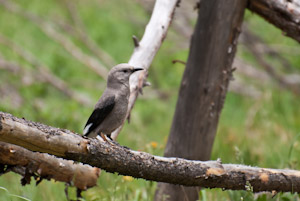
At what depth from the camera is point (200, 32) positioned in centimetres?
437

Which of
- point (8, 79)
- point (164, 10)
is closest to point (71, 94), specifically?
point (8, 79)

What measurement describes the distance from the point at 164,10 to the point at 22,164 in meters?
1.79

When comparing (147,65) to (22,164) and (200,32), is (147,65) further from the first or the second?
(22,164)

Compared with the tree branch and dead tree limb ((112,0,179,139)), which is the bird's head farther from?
the tree branch

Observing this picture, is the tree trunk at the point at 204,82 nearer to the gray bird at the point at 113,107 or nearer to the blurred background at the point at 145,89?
the blurred background at the point at 145,89

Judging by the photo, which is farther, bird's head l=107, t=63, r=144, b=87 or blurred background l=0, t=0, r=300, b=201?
blurred background l=0, t=0, r=300, b=201

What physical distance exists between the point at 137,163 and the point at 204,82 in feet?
5.30

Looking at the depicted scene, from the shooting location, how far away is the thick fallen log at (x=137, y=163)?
2.56 metres

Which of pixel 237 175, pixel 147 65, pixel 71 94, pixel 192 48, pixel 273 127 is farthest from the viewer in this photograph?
pixel 71 94

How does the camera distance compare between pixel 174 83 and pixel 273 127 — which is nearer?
pixel 273 127

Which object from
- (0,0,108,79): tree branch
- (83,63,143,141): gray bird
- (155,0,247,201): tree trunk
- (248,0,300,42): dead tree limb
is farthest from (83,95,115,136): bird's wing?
(0,0,108,79): tree branch

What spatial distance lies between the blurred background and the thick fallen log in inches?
7.7

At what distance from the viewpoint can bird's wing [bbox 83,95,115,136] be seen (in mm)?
3959

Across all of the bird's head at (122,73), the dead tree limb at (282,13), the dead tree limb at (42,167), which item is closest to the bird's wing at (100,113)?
the bird's head at (122,73)
